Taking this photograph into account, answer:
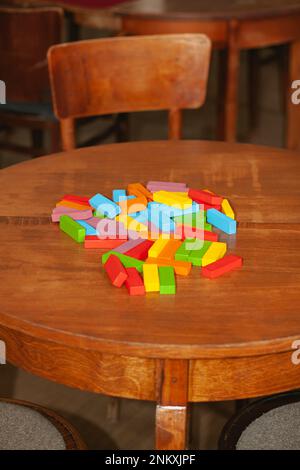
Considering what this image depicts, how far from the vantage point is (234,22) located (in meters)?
3.27

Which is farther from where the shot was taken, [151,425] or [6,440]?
[151,425]

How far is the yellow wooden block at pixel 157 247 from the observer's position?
55.8 inches

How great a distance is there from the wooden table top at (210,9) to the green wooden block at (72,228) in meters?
1.97

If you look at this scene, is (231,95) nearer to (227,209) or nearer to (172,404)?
(227,209)

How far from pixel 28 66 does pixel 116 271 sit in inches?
82.8

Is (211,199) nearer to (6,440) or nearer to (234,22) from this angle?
(6,440)


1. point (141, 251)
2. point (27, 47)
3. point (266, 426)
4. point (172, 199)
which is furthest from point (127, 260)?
point (27, 47)

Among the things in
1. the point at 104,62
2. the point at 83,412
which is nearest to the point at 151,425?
the point at 83,412

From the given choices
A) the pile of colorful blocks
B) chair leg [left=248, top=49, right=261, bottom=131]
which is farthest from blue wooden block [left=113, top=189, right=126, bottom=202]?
chair leg [left=248, top=49, right=261, bottom=131]

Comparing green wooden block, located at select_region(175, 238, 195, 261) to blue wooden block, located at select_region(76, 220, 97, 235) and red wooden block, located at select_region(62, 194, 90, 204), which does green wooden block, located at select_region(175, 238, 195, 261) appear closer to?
blue wooden block, located at select_region(76, 220, 97, 235)

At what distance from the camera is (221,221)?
153 cm

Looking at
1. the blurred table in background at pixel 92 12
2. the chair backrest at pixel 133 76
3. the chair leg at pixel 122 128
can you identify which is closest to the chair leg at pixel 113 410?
the chair backrest at pixel 133 76

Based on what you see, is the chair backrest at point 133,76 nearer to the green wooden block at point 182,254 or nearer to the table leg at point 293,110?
the green wooden block at point 182,254
